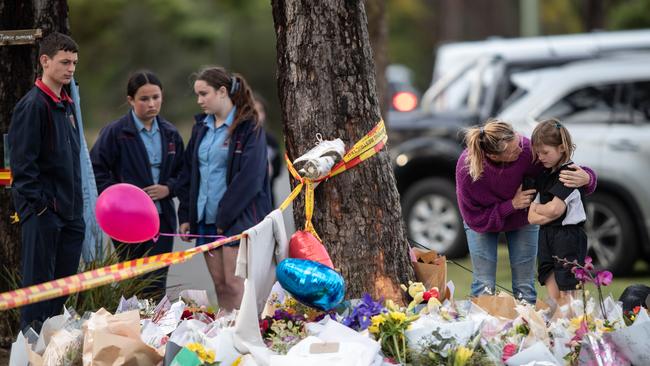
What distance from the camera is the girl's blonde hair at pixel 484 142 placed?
670 centimetres

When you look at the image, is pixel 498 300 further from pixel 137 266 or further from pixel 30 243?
pixel 30 243

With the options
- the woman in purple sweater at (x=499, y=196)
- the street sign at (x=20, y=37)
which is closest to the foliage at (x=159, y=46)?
the street sign at (x=20, y=37)

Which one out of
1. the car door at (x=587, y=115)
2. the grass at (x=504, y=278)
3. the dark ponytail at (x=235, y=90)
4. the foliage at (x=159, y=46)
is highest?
the dark ponytail at (x=235, y=90)

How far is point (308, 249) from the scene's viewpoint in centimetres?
604

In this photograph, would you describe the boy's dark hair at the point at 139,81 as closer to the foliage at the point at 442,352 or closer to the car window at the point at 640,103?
the foliage at the point at 442,352

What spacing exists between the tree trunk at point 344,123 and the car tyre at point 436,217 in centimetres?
601

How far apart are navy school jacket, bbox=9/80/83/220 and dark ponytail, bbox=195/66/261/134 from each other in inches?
41.5

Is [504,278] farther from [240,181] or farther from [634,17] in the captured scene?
[634,17]

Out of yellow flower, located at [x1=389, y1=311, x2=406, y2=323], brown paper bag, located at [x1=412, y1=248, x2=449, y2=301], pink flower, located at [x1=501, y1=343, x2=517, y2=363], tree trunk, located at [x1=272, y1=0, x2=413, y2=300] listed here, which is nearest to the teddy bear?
brown paper bag, located at [x1=412, y1=248, x2=449, y2=301]

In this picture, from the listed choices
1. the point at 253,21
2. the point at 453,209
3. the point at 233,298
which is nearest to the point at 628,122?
the point at 453,209

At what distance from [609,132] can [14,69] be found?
5.96 meters

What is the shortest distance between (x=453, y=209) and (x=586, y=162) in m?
1.63

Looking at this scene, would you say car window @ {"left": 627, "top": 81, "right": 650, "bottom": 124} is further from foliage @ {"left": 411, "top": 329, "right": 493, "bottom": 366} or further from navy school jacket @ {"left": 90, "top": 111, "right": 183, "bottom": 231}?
foliage @ {"left": 411, "top": 329, "right": 493, "bottom": 366}

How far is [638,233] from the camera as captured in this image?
37.2 ft
